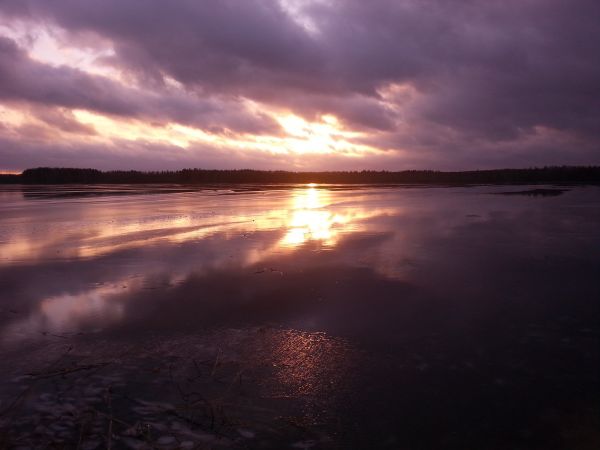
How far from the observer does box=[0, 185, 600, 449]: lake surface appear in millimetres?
3365

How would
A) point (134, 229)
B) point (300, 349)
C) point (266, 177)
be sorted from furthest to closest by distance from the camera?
1. point (266, 177)
2. point (134, 229)
3. point (300, 349)

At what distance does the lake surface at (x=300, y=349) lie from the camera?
337 centimetres

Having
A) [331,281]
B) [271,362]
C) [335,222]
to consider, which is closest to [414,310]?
[331,281]

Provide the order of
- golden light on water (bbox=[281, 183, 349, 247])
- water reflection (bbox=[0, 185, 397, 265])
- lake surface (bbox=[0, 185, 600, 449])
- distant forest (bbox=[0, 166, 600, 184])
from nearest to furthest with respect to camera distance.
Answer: lake surface (bbox=[0, 185, 600, 449]), water reflection (bbox=[0, 185, 397, 265]), golden light on water (bbox=[281, 183, 349, 247]), distant forest (bbox=[0, 166, 600, 184])

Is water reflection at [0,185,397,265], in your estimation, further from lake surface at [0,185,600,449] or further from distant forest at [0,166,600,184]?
distant forest at [0,166,600,184]

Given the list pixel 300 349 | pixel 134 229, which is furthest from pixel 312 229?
pixel 300 349

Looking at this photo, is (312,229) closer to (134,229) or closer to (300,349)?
(134,229)

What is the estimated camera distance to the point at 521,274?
8.02m

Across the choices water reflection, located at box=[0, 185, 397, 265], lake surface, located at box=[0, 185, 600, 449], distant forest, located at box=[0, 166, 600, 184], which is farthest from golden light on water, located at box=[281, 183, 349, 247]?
distant forest, located at box=[0, 166, 600, 184]

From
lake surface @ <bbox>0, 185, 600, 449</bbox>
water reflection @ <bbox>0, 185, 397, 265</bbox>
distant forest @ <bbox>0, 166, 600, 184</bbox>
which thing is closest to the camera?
lake surface @ <bbox>0, 185, 600, 449</bbox>

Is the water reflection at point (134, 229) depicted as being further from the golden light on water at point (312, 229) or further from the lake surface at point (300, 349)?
the lake surface at point (300, 349)

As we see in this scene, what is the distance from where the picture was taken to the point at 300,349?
4.75 meters

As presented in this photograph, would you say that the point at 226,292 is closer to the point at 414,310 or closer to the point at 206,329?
the point at 206,329

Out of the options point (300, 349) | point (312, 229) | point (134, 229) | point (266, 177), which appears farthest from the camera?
point (266, 177)
